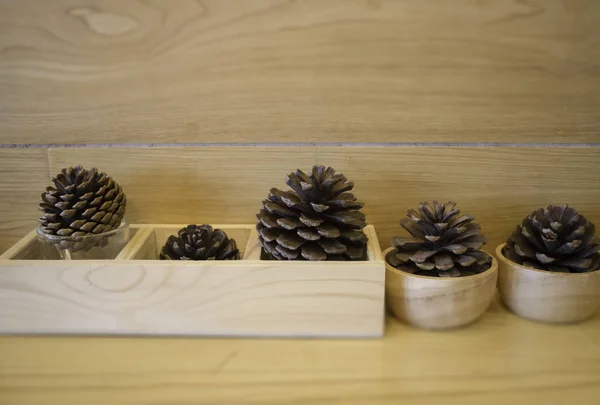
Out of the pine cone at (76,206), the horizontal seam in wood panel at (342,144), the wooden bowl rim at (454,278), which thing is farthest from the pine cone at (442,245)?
the pine cone at (76,206)

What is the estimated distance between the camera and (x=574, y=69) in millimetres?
579

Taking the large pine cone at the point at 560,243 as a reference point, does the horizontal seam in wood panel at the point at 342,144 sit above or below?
above

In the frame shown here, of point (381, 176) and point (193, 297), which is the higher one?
point (381, 176)

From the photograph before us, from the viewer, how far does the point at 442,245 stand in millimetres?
512

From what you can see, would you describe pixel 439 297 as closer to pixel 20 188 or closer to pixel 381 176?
pixel 381 176

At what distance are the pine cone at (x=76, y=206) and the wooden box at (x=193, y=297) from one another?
51mm

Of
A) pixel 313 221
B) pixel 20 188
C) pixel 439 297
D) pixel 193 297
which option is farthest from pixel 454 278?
pixel 20 188

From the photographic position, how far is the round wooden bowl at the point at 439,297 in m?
0.49

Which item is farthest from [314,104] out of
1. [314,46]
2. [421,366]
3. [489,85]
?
[421,366]

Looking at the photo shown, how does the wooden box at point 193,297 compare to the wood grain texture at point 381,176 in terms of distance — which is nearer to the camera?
the wooden box at point 193,297

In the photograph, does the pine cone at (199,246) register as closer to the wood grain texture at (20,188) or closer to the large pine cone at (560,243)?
the wood grain texture at (20,188)

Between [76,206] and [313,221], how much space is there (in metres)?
0.25

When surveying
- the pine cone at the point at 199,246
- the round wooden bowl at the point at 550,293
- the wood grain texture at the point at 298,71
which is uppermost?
the wood grain texture at the point at 298,71

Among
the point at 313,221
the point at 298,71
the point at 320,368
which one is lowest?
the point at 320,368
